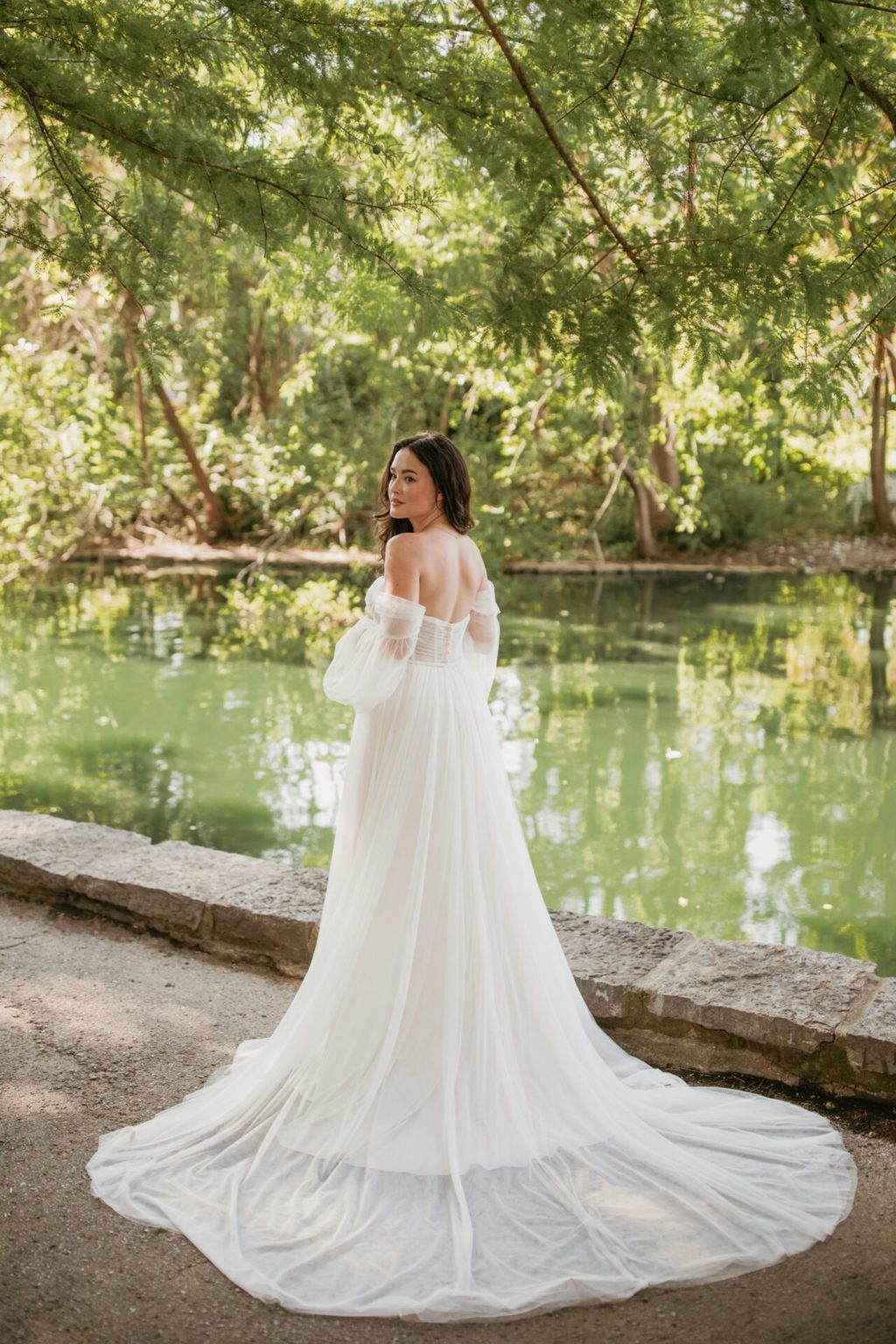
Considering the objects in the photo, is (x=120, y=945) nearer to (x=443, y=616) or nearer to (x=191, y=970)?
(x=191, y=970)

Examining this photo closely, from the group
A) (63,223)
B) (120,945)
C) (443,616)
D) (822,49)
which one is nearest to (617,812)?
(120,945)

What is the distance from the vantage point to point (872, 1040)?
3254 mm

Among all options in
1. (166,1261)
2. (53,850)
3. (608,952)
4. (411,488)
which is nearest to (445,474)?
(411,488)

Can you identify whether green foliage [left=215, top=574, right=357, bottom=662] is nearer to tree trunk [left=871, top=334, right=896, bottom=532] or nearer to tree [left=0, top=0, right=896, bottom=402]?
tree trunk [left=871, top=334, right=896, bottom=532]

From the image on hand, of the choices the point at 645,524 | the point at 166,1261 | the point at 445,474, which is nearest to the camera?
the point at 166,1261

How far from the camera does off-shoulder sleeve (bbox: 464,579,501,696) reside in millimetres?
3672

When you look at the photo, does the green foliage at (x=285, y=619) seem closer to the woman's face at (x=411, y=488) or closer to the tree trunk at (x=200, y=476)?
the tree trunk at (x=200, y=476)

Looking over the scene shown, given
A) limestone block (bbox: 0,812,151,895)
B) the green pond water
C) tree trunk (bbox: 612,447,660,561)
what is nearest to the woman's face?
limestone block (bbox: 0,812,151,895)

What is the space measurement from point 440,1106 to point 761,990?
3.43 ft

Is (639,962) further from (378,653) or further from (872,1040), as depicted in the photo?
(378,653)

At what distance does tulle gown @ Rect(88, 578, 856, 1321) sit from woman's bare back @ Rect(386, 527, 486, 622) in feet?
0.19

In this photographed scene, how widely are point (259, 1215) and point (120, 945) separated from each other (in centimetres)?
188

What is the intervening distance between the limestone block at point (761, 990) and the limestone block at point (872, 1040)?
0.17ft

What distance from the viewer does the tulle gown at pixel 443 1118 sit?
265 centimetres
